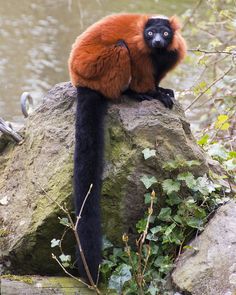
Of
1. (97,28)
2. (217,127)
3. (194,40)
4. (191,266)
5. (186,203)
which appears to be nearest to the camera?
(191,266)

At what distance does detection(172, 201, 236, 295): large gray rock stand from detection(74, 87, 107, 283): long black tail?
1.77 feet

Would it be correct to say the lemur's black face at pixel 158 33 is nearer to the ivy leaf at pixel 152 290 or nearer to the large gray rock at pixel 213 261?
the large gray rock at pixel 213 261

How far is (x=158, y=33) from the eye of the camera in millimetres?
4480

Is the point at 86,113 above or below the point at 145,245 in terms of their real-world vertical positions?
above

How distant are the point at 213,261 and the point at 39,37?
29.2 ft

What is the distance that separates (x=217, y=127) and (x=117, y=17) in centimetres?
121

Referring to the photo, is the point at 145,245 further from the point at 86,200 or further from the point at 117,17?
the point at 117,17

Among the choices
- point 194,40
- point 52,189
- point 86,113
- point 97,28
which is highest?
point 97,28

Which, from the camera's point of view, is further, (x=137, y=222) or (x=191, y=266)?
(x=137, y=222)

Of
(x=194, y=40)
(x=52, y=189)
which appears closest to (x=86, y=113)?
(x=52, y=189)

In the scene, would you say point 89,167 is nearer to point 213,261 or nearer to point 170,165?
point 170,165

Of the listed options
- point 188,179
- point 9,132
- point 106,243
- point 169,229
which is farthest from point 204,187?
point 9,132

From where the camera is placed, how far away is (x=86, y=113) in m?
4.05

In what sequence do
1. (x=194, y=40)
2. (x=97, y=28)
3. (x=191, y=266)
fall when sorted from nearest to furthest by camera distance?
1. (x=191, y=266)
2. (x=97, y=28)
3. (x=194, y=40)
